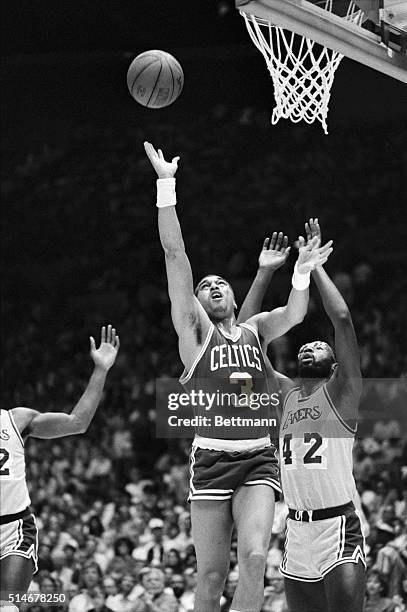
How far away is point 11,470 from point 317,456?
1.92 metres

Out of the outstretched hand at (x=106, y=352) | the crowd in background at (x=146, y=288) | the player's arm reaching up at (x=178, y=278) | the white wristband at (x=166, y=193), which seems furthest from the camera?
the crowd in background at (x=146, y=288)

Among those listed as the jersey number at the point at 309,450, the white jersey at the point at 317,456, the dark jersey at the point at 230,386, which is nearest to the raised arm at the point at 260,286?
the dark jersey at the point at 230,386

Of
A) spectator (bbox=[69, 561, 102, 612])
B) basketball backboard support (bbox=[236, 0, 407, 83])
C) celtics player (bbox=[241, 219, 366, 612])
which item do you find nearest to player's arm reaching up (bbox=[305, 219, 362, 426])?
celtics player (bbox=[241, 219, 366, 612])

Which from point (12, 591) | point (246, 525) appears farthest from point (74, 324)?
point (246, 525)

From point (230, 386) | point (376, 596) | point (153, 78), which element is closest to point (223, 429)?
point (230, 386)

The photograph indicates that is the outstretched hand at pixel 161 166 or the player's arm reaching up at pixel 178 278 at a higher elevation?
the outstretched hand at pixel 161 166

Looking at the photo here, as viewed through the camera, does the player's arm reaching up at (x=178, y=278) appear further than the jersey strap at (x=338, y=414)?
No

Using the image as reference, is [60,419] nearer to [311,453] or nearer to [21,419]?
[21,419]

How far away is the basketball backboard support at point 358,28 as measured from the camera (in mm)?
5289

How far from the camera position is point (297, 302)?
5.64 m

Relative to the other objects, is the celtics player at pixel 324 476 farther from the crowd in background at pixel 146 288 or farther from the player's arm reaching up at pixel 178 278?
the crowd in background at pixel 146 288

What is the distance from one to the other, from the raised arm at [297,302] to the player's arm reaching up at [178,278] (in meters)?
0.37

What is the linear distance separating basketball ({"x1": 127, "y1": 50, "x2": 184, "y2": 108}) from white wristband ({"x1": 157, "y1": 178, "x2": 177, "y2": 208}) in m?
1.35

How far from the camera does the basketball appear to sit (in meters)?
6.73
